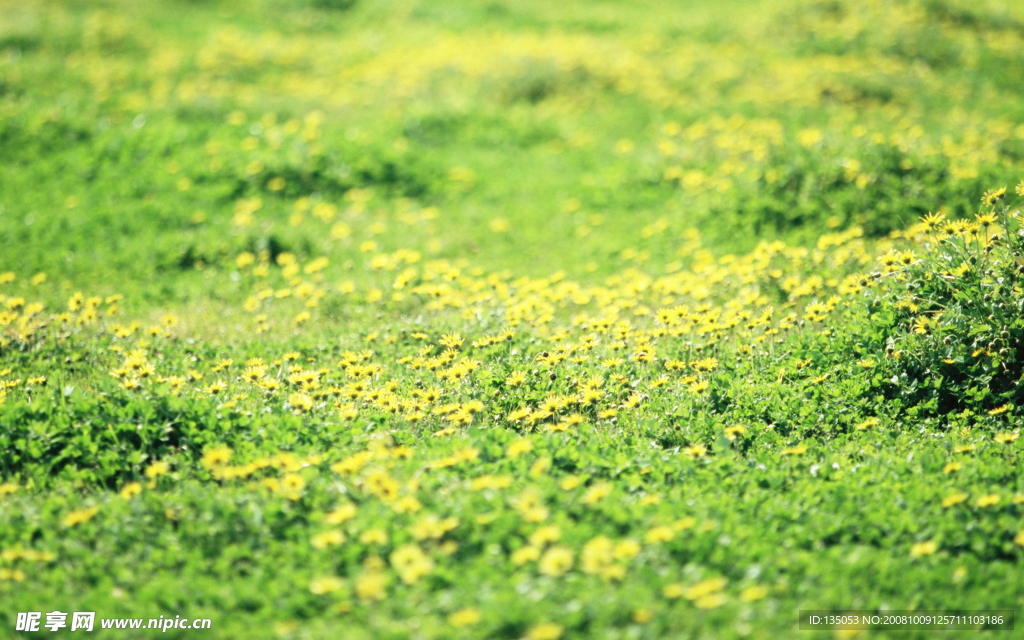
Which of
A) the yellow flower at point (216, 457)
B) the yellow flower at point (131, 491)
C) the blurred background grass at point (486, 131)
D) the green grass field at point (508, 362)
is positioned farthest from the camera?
the blurred background grass at point (486, 131)

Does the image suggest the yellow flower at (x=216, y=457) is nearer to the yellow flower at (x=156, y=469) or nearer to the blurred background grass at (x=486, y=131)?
the yellow flower at (x=156, y=469)

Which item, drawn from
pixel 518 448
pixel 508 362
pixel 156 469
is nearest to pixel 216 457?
pixel 156 469

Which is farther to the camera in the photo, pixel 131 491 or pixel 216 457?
pixel 216 457

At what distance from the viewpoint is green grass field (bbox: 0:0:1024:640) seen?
3.09 metres

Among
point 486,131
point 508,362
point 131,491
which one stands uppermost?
point 486,131

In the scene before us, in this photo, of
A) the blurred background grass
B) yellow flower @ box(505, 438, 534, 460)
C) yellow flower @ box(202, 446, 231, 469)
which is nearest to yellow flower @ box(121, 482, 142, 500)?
yellow flower @ box(202, 446, 231, 469)

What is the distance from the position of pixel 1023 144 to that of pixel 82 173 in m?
10.3

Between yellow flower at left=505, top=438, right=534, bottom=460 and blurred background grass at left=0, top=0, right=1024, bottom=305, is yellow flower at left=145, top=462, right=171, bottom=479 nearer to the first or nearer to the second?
yellow flower at left=505, top=438, right=534, bottom=460

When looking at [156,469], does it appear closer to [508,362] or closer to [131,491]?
[131,491]

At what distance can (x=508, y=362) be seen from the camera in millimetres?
4781

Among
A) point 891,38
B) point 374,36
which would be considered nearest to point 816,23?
point 891,38

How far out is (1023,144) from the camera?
8148mm

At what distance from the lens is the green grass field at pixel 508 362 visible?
3086 mm

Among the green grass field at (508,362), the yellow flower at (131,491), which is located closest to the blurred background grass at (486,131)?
the green grass field at (508,362)
